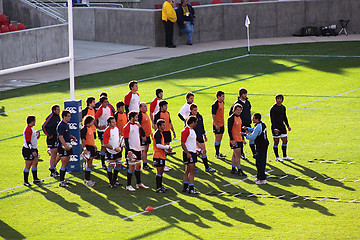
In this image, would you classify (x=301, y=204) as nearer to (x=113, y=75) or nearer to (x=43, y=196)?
(x=43, y=196)

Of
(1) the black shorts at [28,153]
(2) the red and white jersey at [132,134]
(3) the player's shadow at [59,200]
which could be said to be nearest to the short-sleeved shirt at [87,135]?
(2) the red and white jersey at [132,134]

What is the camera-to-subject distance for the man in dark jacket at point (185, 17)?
4013cm

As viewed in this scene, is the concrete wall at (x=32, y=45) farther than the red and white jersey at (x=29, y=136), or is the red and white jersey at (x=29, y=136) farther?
the concrete wall at (x=32, y=45)

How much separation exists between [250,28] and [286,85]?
50.3 ft

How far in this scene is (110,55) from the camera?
127ft

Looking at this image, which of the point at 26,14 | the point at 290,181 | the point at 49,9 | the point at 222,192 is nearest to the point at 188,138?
the point at 222,192

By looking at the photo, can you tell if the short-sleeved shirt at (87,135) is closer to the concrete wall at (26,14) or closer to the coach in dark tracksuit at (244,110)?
the coach in dark tracksuit at (244,110)

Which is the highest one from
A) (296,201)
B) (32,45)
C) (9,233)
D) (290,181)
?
(32,45)

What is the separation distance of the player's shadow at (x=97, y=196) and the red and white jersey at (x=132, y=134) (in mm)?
1281

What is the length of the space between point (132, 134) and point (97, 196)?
5.66ft

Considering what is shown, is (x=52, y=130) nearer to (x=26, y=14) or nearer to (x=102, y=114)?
(x=102, y=114)

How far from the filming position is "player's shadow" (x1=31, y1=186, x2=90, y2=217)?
15000mm

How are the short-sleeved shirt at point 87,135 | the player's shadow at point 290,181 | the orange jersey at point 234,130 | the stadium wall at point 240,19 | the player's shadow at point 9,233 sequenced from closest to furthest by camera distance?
the player's shadow at point 9,233
the player's shadow at point 290,181
the short-sleeved shirt at point 87,135
the orange jersey at point 234,130
the stadium wall at point 240,19

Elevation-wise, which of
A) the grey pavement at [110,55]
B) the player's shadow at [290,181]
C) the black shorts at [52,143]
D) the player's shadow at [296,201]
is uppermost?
the grey pavement at [110,55]
